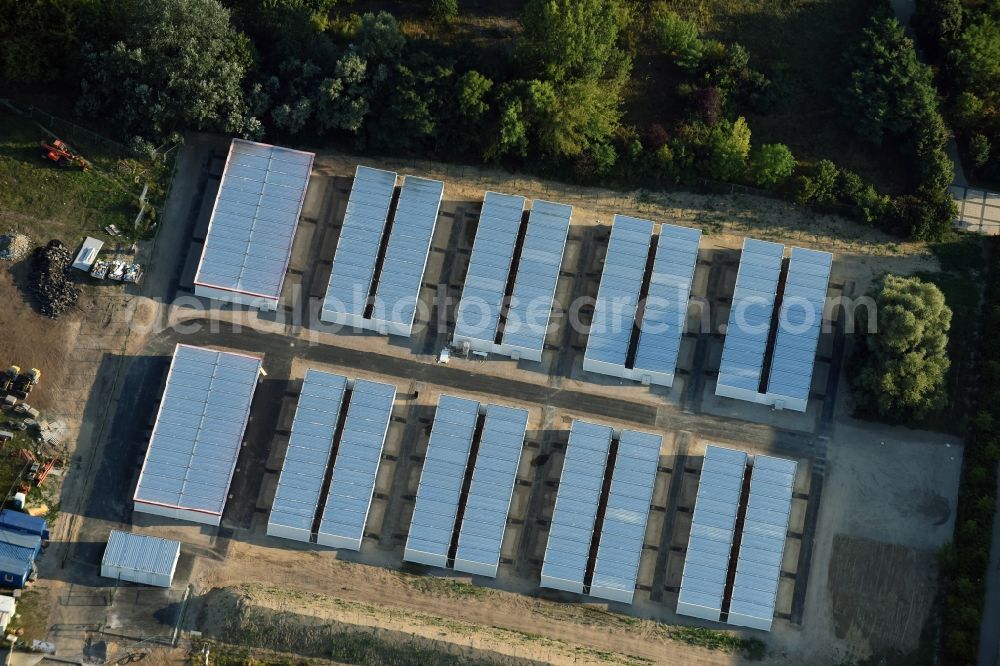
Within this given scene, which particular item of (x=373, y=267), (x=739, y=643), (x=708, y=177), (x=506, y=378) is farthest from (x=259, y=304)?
(x=739, y=643)

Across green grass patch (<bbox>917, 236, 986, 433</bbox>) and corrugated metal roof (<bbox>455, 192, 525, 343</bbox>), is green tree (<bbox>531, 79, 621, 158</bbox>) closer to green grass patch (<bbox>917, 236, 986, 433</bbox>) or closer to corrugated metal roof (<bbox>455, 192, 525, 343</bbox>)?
corrugated metal roof (<bbox>455, 192, 525, 343</bbox>)

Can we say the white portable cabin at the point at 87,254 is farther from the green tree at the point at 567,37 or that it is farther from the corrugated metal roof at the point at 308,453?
the green tree at the point at 567,37

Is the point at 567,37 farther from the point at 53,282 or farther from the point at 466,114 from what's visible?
the point at 53,282

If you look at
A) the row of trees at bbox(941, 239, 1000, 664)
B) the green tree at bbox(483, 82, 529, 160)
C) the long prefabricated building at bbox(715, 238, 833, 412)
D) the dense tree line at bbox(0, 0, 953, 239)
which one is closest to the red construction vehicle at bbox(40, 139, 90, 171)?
the dense tree line at bbox(0, 0, 953, 239)

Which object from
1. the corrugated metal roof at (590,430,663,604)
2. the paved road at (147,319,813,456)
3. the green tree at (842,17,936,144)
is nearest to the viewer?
the corrugated metal roof at (590,430,663,604)

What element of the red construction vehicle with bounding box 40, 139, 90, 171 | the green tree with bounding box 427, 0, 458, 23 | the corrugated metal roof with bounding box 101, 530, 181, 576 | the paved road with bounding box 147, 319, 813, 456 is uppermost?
the green tree with bounding box 427, 0, 458, 23

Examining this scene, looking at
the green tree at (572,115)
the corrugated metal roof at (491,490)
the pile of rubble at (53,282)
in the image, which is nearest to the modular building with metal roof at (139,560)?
the pile of rubble at (53,282)

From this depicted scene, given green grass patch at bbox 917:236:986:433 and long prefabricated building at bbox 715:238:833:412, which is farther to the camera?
green grass patch at bbox 917:236:986:433
